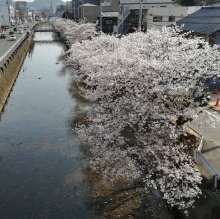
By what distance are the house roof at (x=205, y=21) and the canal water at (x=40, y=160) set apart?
16.0 metres

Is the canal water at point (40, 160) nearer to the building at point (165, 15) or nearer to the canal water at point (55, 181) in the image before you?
the canal water at point (55, 181)

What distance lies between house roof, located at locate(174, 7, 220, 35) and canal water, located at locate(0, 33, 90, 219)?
632 inches

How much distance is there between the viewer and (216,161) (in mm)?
13758

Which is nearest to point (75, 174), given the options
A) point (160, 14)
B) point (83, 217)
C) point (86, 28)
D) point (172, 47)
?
point (83, 217)

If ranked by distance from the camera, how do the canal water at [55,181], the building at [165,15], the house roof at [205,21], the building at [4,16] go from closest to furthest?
the canal water at [55,181], the house roof at [205,21], the building at [165,15], the building at [4,16]

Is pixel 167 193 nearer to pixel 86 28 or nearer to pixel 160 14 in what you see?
pixel 160 14

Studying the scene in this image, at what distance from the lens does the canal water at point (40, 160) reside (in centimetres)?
1402

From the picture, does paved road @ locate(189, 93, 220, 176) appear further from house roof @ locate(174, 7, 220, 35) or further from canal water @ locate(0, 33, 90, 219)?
house roof @ locate(174, 7, 220, 35)

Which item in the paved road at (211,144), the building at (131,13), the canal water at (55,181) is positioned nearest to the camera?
the canal water at (55,181)

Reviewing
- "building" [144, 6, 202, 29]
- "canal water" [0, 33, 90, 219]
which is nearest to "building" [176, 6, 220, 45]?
"building" [144, 6, 202, 29]

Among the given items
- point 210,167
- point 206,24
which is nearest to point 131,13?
point 206,24

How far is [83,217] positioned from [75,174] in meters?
3.73

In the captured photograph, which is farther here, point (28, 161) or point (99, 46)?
point (99, 46)

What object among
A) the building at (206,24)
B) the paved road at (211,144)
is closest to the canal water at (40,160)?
the paved road at (211,144)
